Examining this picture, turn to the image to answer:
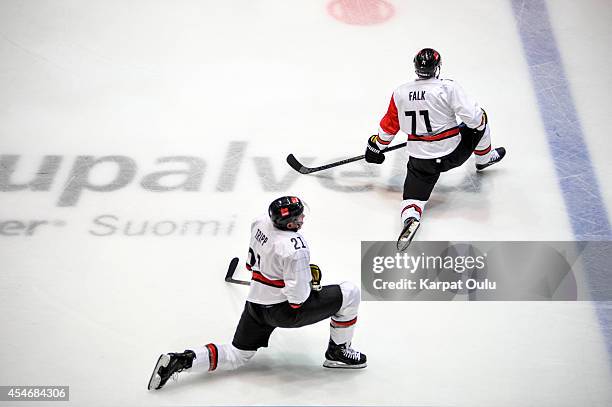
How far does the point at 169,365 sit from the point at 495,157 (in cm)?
254

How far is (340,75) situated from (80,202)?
2178mm

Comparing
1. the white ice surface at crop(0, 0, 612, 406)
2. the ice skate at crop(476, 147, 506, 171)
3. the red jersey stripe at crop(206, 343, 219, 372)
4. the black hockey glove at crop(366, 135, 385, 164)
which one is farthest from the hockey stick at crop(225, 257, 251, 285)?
the ice skate at crop(476, 147, 506, 171)

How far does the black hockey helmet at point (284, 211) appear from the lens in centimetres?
379

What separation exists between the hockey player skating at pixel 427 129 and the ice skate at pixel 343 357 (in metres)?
0.87

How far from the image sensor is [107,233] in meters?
5.06

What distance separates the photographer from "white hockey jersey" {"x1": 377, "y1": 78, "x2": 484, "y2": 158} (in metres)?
4.86

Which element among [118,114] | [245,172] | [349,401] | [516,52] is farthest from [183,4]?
[349,401]

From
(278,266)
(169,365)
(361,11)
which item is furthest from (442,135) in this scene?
(361,11)

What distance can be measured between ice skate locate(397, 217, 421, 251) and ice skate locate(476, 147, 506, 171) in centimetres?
81

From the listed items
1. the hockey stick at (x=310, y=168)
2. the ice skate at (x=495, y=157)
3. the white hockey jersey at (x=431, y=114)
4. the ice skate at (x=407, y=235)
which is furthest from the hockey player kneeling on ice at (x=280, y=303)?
the ice skate at (x=495, y=157)

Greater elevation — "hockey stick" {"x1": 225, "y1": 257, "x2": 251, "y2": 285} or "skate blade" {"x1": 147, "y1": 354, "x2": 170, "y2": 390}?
A: "hockey stick" {"x1": 225, "y1": 257, "x2": 251, "y2": 285}

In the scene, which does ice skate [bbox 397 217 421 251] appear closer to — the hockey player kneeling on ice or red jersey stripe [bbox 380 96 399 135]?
red jersey stripe [bbox 380 96 399 135]

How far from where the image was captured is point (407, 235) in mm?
4840

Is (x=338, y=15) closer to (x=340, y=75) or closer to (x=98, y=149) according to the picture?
(x=340, y=75)
